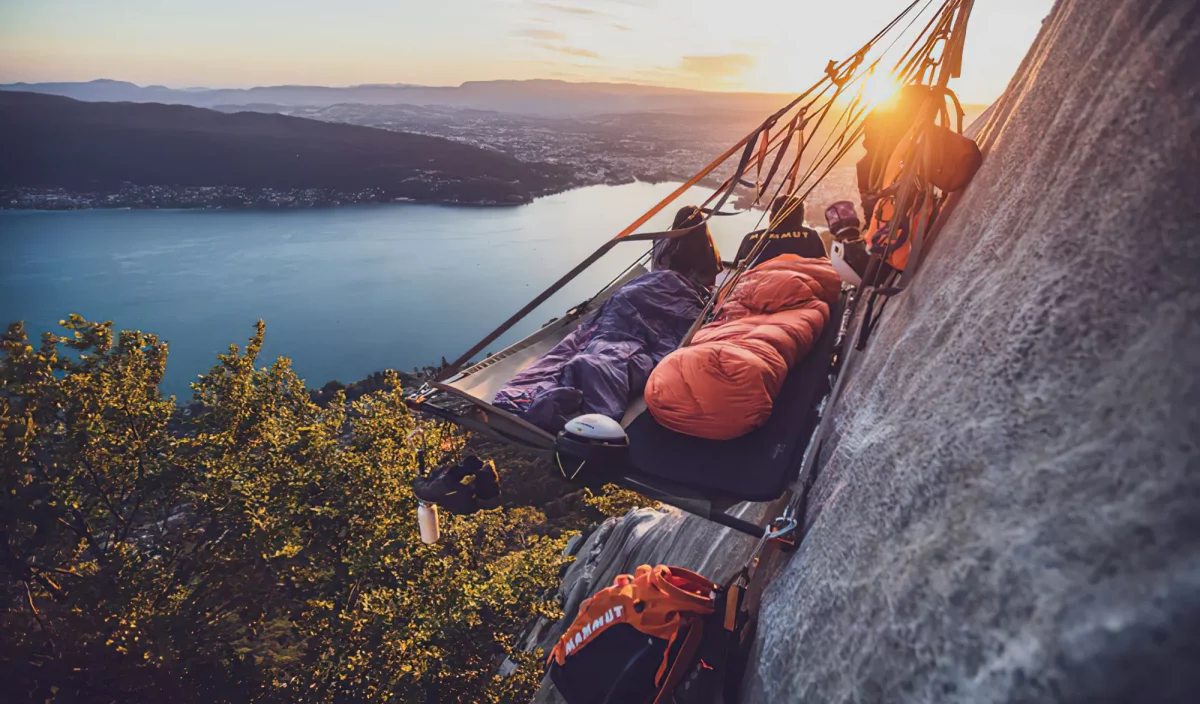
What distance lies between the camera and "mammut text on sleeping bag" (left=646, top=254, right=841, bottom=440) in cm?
273

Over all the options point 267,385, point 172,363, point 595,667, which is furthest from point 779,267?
point 172,363

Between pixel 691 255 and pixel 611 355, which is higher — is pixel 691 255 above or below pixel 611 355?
above

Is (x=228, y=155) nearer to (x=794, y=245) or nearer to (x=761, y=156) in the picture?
(x=794, y=245)

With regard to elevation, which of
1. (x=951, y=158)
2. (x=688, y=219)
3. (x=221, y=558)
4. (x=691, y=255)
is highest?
(x=951, y=158)

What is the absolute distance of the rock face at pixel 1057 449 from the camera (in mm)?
838

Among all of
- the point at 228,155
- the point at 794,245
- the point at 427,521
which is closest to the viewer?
the point at 427,521

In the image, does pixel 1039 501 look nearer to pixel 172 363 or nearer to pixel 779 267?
pixel 779 267

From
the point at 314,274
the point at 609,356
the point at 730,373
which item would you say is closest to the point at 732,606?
the point at 730,373

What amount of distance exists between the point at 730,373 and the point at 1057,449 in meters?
1.73

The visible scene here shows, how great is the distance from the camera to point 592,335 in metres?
4.21

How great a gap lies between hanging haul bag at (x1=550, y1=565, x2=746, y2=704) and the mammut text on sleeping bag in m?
0.77

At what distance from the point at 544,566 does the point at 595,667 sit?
5.84 m

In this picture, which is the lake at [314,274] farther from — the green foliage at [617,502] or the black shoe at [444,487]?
the black shoe at [444,487]

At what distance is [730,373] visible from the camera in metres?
2.73
